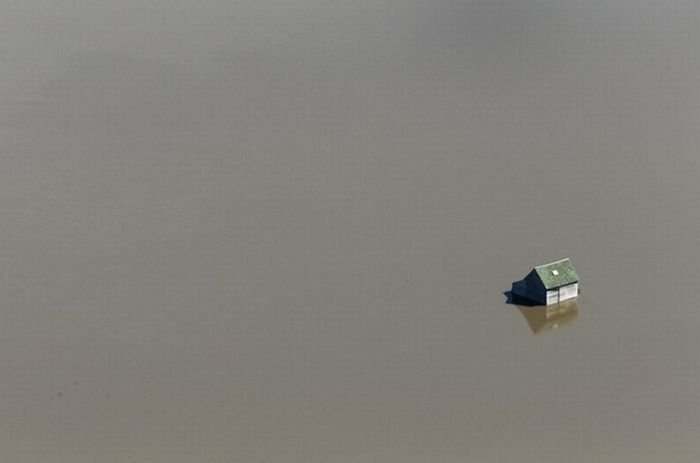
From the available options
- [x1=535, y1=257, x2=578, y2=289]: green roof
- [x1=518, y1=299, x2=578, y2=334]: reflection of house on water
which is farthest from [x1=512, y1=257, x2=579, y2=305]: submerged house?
[x1=518, y1=299, x2=578, y2=334]: reflection of house on water

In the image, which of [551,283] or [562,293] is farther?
[562,293]

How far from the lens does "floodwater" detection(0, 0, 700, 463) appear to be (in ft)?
80.1

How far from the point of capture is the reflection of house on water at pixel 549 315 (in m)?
27.9

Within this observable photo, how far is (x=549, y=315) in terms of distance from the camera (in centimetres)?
2822

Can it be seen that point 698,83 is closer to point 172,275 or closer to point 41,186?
point 172,275

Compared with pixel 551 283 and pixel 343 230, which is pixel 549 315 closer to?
pixel 551 283

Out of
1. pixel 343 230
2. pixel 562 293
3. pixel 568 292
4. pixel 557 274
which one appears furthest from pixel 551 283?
pixel 343 230

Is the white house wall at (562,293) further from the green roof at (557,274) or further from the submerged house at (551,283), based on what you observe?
the green roof at (557,274)

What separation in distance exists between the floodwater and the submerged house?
0.45m

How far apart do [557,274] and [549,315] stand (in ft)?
3.69

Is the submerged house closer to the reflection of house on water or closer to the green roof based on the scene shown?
the green roof

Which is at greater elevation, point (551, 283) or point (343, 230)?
point (343, 230)

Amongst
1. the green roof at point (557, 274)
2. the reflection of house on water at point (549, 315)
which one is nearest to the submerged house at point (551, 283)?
the green roof at point (557, 274)

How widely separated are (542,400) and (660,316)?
190 inches
